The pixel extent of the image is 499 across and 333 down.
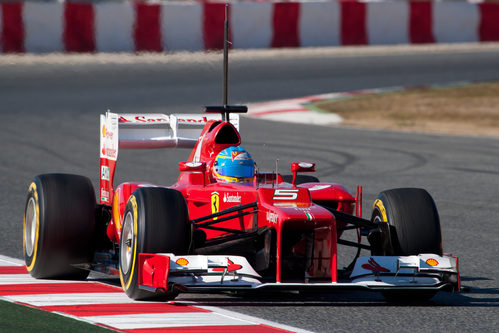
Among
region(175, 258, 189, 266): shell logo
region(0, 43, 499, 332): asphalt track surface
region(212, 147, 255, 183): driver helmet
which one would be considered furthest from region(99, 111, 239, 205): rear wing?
region(175, 258, 189, 266): shell logo

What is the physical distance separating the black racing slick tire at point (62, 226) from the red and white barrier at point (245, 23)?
13.7 m

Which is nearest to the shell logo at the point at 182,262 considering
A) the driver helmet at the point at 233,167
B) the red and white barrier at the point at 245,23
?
the driver helmet at the point at 233,167

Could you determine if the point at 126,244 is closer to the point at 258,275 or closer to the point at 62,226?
the point at 62,226

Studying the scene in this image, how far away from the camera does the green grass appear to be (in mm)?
5605

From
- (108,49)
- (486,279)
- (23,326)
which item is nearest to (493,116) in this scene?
(108,49)

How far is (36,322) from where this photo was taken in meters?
5.78

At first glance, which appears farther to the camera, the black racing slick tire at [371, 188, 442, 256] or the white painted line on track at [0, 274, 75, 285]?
the white painted line on track at [0, 274, 75, 285]

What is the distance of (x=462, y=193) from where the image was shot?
38.5ft

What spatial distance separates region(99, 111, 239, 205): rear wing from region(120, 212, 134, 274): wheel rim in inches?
44.9

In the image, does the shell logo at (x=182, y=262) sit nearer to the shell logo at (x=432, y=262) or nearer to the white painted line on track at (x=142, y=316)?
the white painted line on track at (x=142, y=316)

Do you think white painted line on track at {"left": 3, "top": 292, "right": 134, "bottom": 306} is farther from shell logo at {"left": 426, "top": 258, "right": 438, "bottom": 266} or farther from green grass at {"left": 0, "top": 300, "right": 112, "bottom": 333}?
shell logo at {"left": 426, "top": 258, "right": 438, "bottom": 266}

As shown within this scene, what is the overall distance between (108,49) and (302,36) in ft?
19.0

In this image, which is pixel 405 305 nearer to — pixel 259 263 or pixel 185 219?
pixel 259 263

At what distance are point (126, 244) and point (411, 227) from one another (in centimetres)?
180
